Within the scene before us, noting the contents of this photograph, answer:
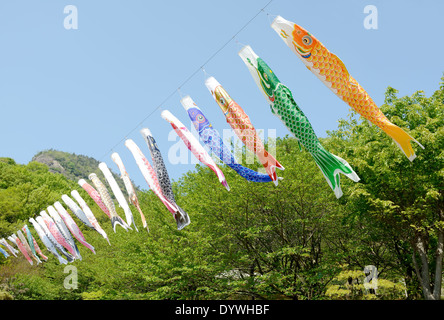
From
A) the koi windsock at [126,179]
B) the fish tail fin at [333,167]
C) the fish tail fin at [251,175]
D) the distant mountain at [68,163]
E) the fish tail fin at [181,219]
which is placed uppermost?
the distant mountain at [68,163]

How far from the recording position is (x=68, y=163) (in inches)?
5197

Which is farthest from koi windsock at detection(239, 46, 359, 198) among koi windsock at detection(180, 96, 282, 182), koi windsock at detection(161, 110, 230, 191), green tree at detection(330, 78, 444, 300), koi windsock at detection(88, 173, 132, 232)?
koi windsock at detection(88, 173, 132, 232)

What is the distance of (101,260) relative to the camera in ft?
78.7

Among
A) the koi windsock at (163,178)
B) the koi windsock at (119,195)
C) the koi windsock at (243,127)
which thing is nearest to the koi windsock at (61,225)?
the koi windsock at (119,195)

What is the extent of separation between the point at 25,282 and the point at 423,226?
23882mm

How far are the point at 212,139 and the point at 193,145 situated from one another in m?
0.44

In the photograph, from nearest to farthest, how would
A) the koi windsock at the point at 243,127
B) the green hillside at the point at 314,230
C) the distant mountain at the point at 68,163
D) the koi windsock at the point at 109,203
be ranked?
the koi windsock at the point at 243,127 → the koi windsock at the point at 109,203 → the green hillside at the point at 314,230 → the distant mountain at the point at 68,163

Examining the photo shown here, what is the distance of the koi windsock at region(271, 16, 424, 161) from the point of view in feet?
24.9

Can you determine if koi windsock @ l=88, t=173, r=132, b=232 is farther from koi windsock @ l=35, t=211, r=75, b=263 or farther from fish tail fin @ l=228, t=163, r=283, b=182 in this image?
fish tail fin @ l=228, t=163, r=283, b=182

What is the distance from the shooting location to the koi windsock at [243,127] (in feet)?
29.3

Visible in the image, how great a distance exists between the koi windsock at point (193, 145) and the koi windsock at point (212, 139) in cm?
21

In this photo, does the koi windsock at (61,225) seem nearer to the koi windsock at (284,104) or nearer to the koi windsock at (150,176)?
the koi windsock at (150,176)
